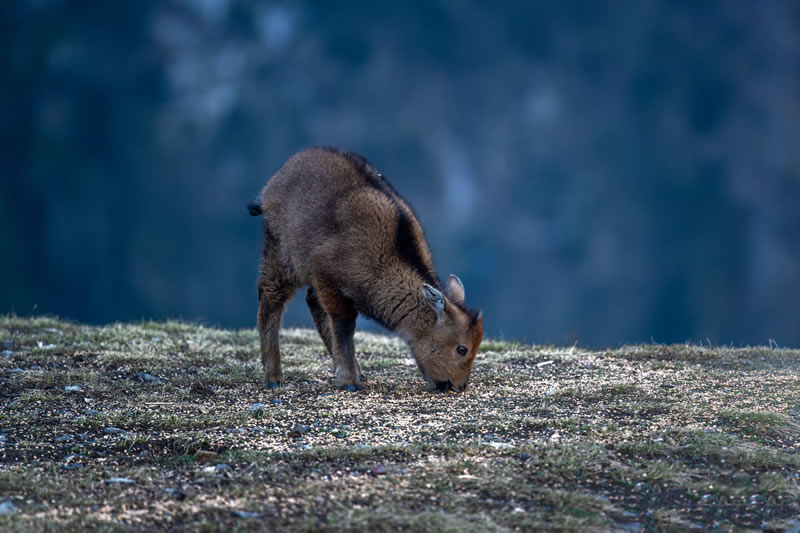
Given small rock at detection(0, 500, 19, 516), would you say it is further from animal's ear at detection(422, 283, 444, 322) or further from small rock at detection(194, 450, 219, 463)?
animal's ear at detection(422, 283, 444, 322)

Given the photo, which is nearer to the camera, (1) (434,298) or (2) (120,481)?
(2) (120,481)

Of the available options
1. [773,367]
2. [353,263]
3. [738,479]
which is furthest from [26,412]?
[773,367]

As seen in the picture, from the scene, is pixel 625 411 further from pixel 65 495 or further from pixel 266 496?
pixel 65 495

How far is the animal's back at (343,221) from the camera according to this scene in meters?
8.27

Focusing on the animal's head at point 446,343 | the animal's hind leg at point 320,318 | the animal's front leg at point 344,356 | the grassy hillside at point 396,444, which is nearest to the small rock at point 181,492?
the grassy hillside at point 396,444

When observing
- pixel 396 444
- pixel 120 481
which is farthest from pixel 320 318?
pixel 120 481

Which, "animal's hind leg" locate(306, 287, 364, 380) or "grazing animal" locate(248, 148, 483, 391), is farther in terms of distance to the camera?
"animal's hind leg" locate(306, 287, 364, 380)

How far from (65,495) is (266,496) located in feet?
3.66

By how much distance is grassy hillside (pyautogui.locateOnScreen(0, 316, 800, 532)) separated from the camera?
462 cm

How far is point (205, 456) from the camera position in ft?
18.3

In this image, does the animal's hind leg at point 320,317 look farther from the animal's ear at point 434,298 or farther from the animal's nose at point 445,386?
the animal's nose at point 445,386

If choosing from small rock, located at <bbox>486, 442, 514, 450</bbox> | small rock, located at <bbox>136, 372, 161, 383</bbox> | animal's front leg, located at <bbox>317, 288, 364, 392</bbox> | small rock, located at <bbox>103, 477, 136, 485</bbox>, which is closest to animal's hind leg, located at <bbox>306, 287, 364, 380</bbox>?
animal's front leg, located at <bbox>317, 288, 364, 392</bbox>

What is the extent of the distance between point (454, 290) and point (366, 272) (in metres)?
0.97

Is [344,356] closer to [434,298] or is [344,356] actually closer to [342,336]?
[342,336]
